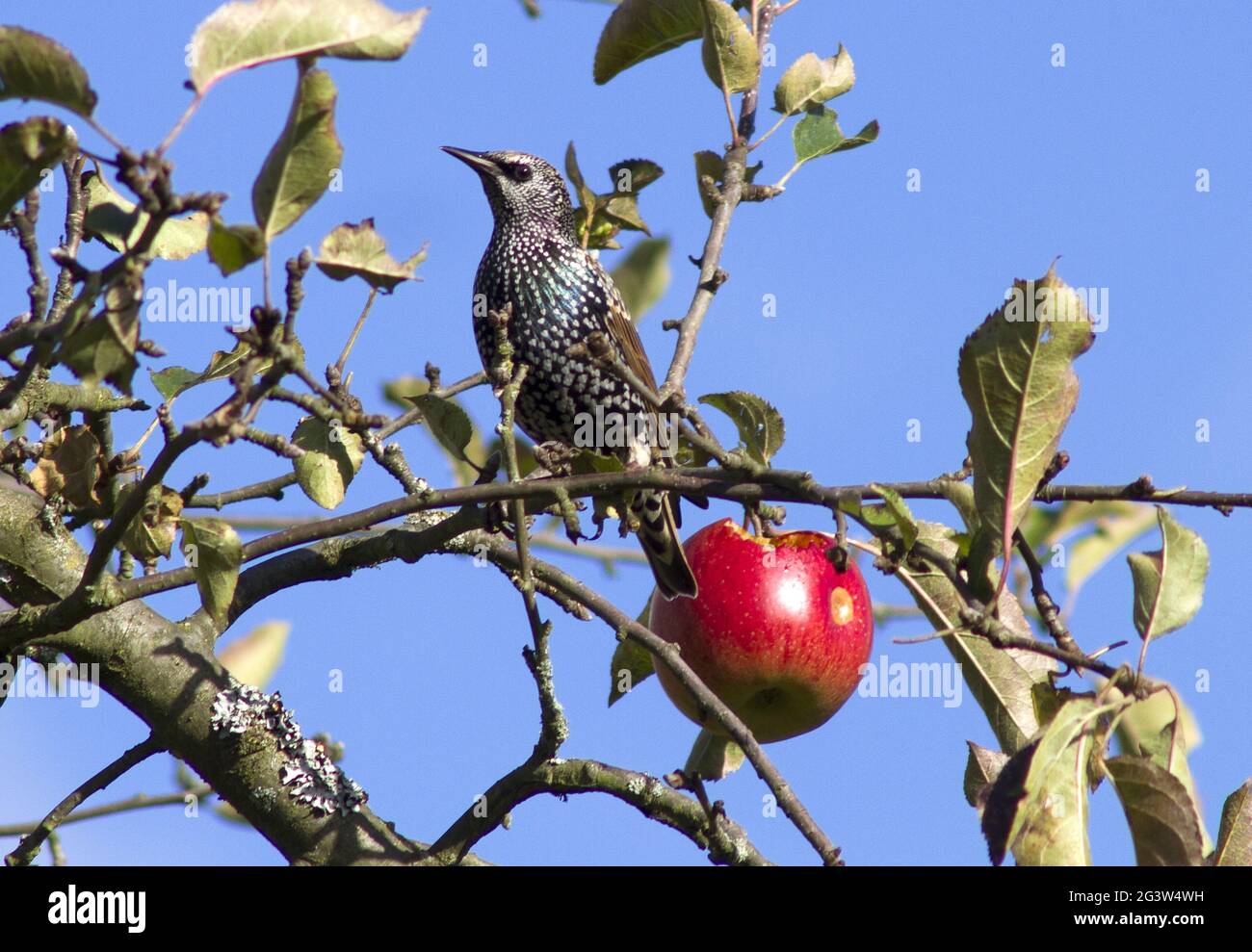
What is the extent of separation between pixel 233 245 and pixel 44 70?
304 mm

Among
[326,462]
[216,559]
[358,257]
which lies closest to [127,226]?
[358,257]

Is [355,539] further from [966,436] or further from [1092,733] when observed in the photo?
[1092,733]

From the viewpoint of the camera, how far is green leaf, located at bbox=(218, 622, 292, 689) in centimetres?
387

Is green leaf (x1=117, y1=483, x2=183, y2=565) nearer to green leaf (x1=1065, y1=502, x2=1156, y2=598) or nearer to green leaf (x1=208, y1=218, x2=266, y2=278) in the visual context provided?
green leaf (x1=208, y1=218, x2=266, y2=278)

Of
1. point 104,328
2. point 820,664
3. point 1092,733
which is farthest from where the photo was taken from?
point 820,664

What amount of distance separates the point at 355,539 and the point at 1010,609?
4.60 ft

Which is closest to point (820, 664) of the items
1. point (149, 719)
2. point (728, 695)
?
point (728, 695)

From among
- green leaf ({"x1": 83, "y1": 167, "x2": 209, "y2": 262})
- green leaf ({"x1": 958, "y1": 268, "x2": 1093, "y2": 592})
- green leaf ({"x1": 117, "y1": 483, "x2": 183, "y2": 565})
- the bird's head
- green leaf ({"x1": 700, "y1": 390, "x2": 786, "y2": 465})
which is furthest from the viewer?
the bird's head

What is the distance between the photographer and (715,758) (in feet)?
10.8

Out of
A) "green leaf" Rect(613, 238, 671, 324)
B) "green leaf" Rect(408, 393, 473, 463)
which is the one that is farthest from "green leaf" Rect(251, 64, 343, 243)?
"green leaf" Rect(613, 238, 671, 324)

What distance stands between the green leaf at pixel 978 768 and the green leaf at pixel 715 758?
32.7 inches

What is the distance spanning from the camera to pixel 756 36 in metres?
3.37

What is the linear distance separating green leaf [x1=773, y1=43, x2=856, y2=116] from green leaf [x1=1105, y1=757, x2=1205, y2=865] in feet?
5.73
